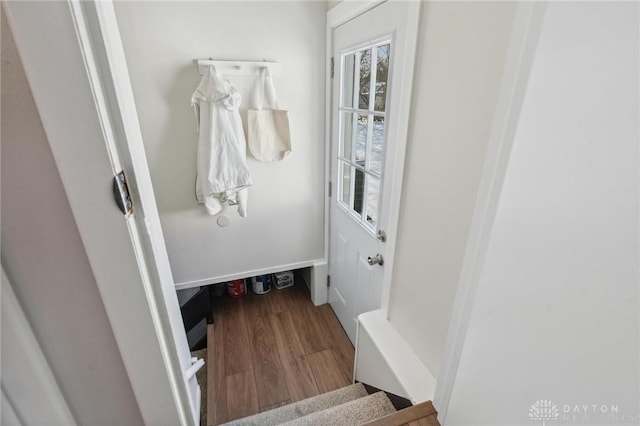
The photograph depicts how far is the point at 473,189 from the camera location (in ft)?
2.75

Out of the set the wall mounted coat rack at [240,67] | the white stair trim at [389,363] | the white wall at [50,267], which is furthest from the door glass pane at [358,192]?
the white wall at [50,267]

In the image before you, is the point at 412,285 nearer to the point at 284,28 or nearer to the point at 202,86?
the point at 202,86

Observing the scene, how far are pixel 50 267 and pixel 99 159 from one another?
211 millimetres

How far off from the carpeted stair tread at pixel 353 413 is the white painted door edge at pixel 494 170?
0.33 meters

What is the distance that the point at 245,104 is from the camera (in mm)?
1889

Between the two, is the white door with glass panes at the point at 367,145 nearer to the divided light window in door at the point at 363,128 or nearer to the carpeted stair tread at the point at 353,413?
the divided light window in door at the point at 363,128

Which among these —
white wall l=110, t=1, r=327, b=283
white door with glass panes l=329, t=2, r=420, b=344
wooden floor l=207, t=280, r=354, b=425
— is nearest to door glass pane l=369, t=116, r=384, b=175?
white door with glass panes l=329, t=2, r=420, b=344

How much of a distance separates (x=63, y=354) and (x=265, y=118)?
1572 millimetres

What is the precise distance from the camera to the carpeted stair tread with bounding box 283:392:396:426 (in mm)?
1170

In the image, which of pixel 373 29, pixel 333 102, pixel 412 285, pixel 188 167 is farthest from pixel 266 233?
pixel 373 29

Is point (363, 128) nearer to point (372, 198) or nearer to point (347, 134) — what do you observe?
point (347, 134)

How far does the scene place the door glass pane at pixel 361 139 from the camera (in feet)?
5.23

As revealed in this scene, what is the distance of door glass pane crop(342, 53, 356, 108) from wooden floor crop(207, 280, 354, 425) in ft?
5.21

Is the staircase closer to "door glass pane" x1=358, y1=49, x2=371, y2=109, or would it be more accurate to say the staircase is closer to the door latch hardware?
the door latch hardware
